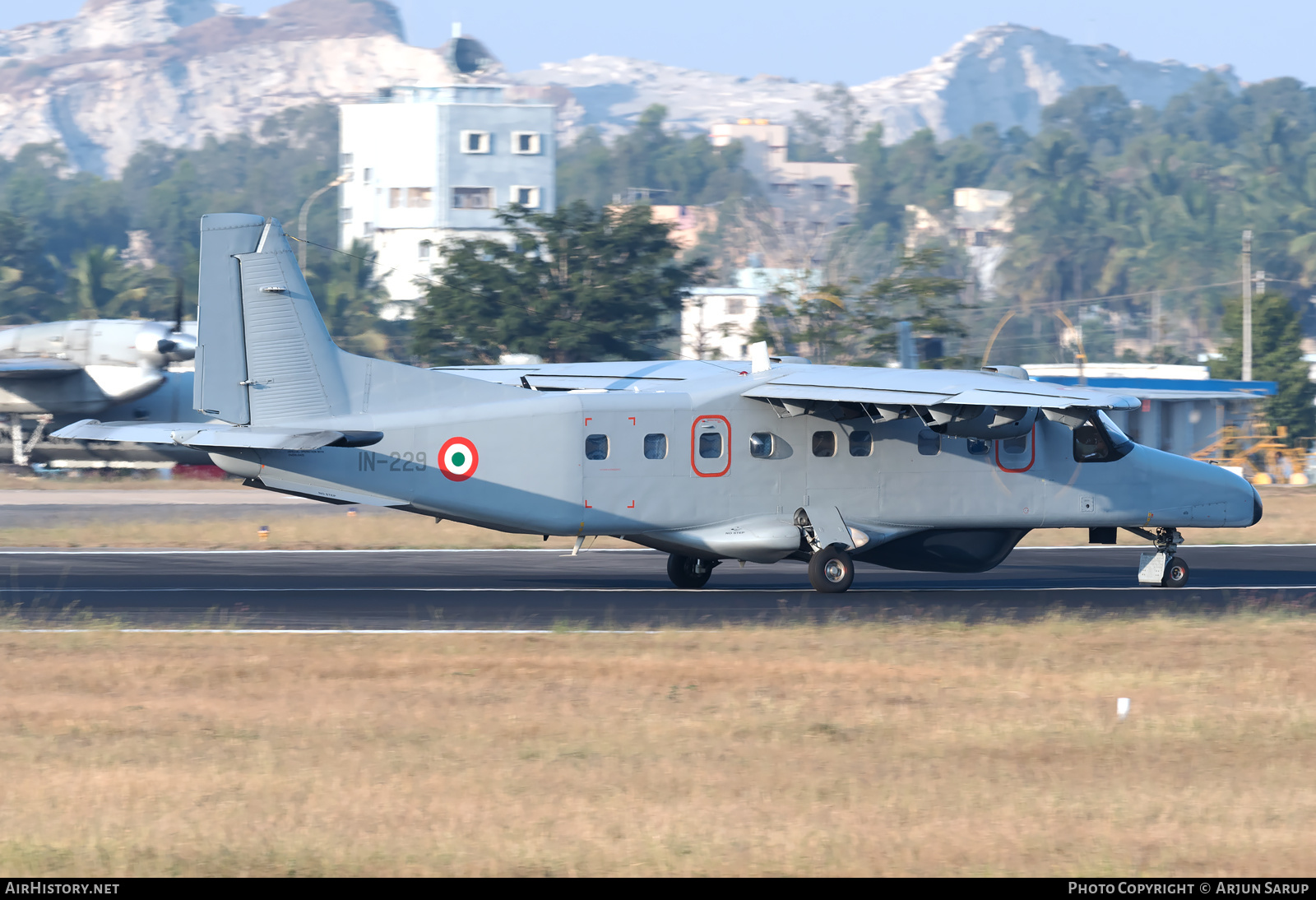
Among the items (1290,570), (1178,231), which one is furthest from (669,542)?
(1178,231)

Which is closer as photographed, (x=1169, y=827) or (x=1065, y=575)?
(x=1169, y=827)

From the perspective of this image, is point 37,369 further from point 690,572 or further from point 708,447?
point 708,447

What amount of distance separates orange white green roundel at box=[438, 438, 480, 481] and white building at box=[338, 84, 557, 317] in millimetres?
148699

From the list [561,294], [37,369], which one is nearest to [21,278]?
[561,294]

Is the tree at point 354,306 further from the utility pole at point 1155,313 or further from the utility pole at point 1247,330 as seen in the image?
the utility pole at point 1155,313

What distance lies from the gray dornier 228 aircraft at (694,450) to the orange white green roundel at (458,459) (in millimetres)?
27

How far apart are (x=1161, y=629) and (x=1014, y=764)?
27.4 feet

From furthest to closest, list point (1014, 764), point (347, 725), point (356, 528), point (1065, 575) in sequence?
point (356, 528), point (1065, 575), point (347, 725), point (1014, 764)

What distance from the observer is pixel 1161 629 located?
789 inches

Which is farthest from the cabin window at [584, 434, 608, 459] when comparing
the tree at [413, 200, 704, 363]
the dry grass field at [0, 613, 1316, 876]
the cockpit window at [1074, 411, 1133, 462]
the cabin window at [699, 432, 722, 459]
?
the tree at [413, 200, 704, 363]

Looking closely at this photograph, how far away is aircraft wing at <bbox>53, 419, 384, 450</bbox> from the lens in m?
21.4

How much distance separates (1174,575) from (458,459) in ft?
38.5
